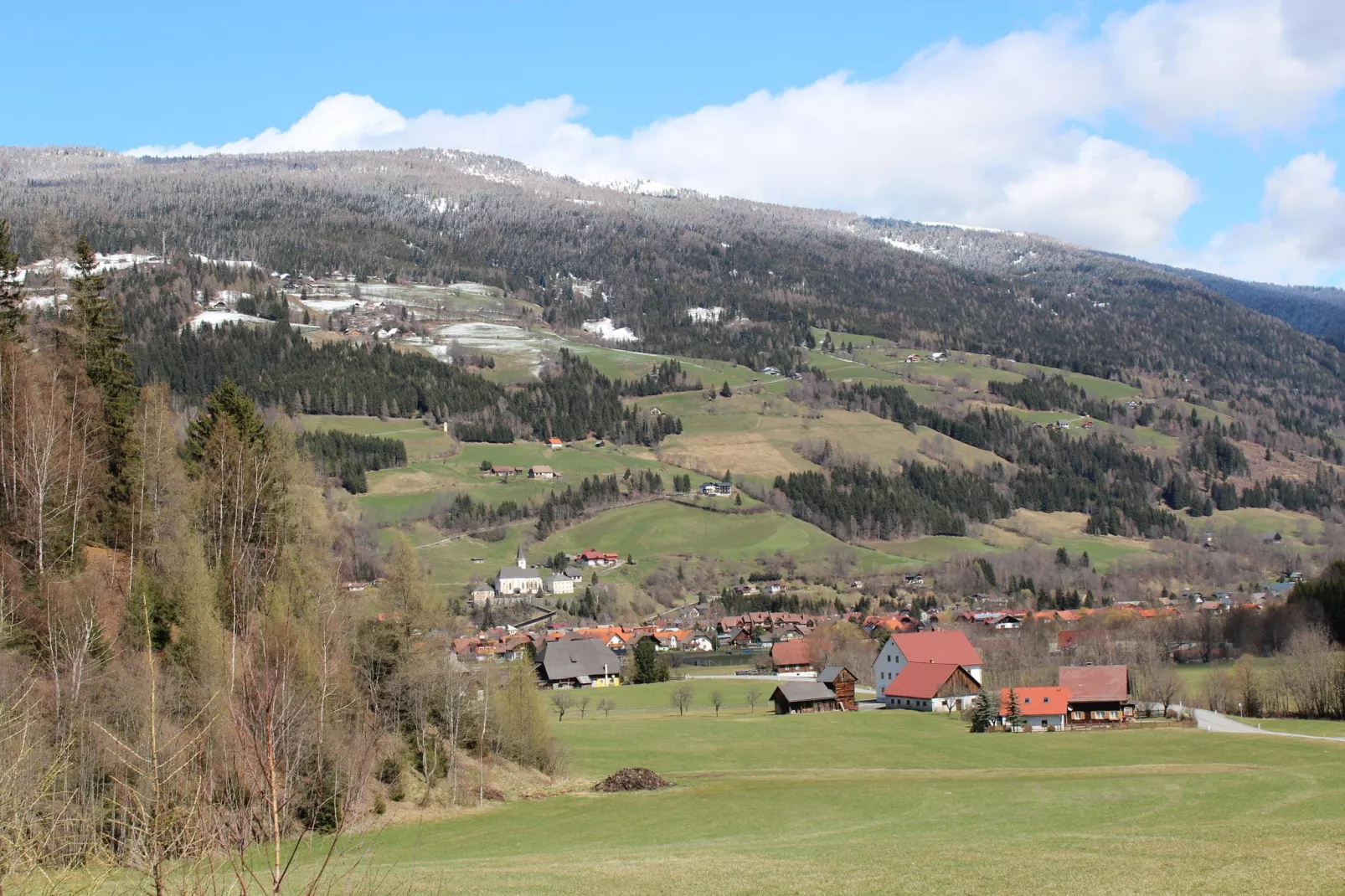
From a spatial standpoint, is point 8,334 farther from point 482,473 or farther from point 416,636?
point 482,473

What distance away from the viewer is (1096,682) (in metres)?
75.2

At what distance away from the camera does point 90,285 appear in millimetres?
43906

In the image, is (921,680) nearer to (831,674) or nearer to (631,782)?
(831,674)

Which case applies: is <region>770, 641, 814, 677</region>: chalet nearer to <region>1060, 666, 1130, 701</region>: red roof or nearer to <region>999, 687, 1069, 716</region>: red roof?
<region>1060, 666, 1130, 701</region>: red roof

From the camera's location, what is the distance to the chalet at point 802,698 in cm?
8038

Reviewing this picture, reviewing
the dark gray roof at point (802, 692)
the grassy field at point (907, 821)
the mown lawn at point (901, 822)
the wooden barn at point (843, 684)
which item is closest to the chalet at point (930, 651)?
the wooden barn at point (843, 684)

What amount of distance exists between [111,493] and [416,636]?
13674 millimetres

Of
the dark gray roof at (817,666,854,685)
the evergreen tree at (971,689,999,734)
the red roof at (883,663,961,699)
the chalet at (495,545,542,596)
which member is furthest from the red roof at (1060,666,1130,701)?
the chalet at (495,545,542,596)

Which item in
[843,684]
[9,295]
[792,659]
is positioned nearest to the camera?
[9,295]

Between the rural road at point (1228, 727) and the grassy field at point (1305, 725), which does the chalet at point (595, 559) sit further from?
the grassy field at point (1305, 725)

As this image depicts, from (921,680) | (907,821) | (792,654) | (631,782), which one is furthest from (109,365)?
(792,654)

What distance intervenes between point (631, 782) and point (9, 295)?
31188mm

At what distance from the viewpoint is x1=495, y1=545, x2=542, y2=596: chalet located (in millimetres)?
140125

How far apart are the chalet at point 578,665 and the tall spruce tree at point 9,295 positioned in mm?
65663
